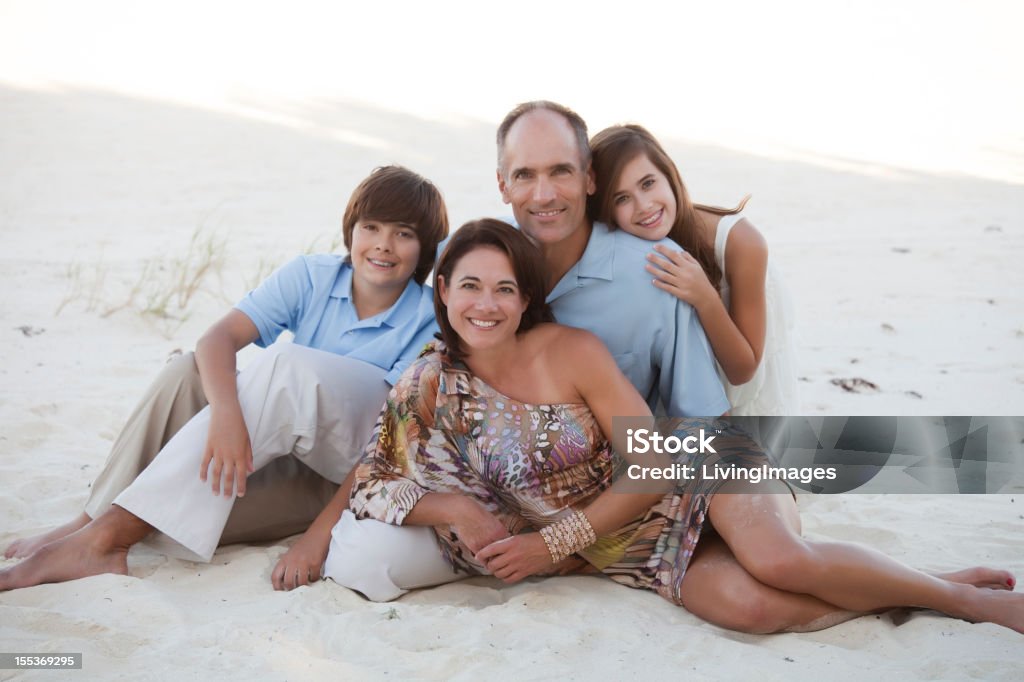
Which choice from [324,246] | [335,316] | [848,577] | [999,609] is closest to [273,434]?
[335,316]

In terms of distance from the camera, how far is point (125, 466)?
3.14 m

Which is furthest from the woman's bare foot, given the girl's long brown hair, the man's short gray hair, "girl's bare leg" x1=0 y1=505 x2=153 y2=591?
"girl's bare leg" x1=0 y1=505 x2=153 y2=591

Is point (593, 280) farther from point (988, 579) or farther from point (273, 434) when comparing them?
point (988, 579)

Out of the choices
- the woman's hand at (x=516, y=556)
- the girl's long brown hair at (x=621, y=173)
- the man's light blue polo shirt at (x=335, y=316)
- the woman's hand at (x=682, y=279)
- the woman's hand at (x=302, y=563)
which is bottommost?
the woman's hand at (x=302, y=563)

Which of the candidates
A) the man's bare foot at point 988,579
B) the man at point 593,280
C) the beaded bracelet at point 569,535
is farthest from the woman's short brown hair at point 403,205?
the man's bare foot at point 988,579

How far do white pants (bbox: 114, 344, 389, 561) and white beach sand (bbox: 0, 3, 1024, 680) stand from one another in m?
0.19

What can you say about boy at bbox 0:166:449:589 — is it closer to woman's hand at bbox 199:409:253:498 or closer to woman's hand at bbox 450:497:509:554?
woman's hand at bbox 199:409:253:498

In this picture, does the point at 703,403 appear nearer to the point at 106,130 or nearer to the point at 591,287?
the point at 591,287

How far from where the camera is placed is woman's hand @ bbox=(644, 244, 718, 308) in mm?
3027

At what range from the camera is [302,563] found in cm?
295

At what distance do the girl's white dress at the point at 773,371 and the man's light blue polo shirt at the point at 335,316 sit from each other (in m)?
1.11

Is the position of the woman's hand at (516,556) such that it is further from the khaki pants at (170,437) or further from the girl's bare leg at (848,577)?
the khaki pants at (170,437)

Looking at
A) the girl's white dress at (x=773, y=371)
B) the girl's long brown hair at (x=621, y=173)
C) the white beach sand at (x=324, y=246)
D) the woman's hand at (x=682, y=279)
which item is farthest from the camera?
the girl's white dress at (x=773, y=371)

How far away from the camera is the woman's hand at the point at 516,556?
9.01 ft
